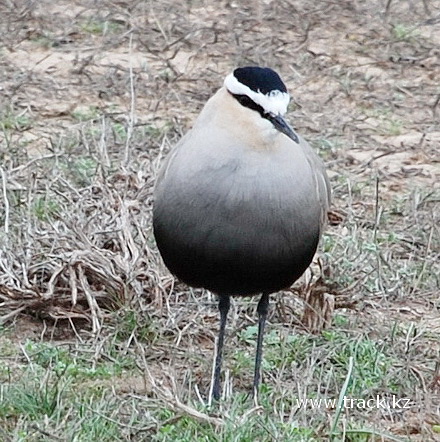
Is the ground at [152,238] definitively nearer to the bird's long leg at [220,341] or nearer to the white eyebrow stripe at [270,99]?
the bird's long leg at [220,341]

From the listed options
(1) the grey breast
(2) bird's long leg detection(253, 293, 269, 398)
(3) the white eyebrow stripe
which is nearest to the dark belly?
(1) the grey breast

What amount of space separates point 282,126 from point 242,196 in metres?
0.27

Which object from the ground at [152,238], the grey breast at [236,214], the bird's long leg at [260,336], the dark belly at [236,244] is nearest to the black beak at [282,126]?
the grey breast at [236,214]

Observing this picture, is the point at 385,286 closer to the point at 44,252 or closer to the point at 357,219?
the point at 357,219

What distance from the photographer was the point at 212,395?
4520mm

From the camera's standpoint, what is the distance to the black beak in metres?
4.27

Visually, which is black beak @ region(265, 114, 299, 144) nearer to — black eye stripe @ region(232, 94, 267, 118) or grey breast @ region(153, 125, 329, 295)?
black eye stripe @ region(232, 94, 267, 118)

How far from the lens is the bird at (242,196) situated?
4336mm

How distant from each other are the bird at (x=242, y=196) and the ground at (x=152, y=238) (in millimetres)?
435

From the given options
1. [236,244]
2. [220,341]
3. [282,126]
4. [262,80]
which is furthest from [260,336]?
[262,80]

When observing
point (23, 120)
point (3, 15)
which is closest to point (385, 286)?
point (23, 120)

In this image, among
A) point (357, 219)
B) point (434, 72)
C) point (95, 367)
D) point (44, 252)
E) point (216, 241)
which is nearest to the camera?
point (216, 241)

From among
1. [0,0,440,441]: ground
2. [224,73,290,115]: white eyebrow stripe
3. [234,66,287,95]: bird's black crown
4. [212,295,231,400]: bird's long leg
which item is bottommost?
[0,0,440,441]: ground

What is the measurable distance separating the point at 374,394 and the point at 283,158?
0.92 m
